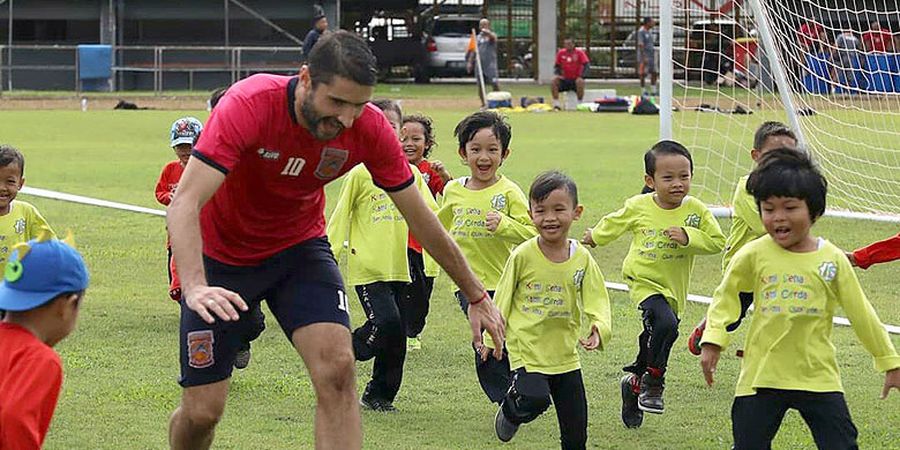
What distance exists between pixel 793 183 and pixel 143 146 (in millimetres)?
21353

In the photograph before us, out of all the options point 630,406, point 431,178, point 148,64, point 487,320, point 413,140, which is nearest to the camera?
point 487,320

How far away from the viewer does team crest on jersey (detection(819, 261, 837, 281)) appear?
5777 millimetres

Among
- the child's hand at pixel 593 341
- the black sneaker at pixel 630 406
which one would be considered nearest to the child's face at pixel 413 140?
the black sneaker at pixel 630 406

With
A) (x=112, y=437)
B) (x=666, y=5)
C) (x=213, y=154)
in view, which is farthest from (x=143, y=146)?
(x=213, y=154)

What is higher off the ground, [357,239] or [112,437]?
[357,239]

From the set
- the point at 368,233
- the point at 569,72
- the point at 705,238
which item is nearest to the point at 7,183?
the point at 368,233

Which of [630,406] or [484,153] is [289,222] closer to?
[484,153]

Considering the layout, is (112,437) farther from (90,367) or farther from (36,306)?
(36,306)

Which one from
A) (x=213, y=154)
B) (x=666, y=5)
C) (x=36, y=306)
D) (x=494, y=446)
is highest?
(x=666, y=5)

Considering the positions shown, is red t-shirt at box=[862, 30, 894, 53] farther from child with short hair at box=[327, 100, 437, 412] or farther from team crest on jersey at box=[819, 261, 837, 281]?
team crest on jersey at box=[819, 261, 837, 281]

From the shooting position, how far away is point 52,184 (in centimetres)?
1967

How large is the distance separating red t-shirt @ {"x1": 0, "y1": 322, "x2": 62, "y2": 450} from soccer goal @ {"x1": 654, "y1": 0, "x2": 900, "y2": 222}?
10118 millimetres

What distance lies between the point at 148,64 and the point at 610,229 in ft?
107

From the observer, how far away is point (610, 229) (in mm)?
8227
